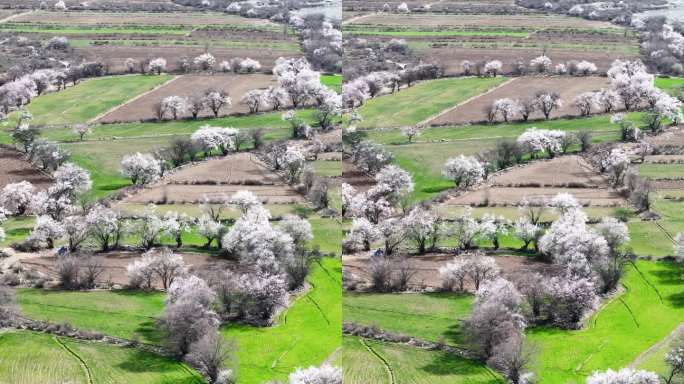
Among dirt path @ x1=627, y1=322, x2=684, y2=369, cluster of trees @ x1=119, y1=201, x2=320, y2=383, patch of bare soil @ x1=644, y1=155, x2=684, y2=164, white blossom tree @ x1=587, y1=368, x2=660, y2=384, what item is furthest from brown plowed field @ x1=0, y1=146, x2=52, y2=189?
patch of bare soil @ x1=644, y1=155, x2=684, y2=164

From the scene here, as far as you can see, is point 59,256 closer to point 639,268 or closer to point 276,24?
point 276,24

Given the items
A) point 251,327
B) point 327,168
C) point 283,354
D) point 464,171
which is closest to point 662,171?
point 464,171

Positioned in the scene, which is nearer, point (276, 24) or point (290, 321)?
point (290, 321)

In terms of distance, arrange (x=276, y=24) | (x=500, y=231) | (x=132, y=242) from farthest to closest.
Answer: (x=276, y=24) → (x=132, y=242) → (x=500, y=231)

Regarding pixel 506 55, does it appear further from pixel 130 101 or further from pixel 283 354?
pixel 130 101

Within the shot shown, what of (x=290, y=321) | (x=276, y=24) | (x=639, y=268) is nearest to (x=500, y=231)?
(x=639, y=268)

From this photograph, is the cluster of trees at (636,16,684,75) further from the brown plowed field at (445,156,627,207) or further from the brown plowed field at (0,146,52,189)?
the brown plowed field at (0,146,52,189)
